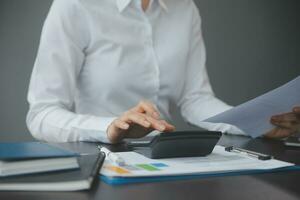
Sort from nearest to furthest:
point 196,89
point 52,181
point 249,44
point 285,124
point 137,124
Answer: point 52,181 → point 137,124 → point 285,124 → point 196,89 → point 249,44

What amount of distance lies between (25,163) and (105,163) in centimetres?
16

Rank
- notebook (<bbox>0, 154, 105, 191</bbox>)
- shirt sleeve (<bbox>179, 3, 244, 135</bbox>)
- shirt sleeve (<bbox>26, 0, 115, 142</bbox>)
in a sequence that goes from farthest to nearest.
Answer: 1. shirt sleeve (<bbox>179, 3, 244, 135</bbox>)
2. shirt sleeve (<bbox>26, 0, 115, 142</bbox>)
3. notebook (<bbox>0, 154, 105, 191</bbox>)

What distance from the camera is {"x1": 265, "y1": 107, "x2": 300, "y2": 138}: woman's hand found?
977mm

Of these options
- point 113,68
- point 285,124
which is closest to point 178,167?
point 285,124

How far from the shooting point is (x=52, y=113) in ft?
3.26

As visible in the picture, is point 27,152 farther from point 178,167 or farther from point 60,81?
point 60,81

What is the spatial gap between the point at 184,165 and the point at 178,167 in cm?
2

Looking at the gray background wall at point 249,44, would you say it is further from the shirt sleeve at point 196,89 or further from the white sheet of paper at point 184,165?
the white sheet of paper at point 184,165

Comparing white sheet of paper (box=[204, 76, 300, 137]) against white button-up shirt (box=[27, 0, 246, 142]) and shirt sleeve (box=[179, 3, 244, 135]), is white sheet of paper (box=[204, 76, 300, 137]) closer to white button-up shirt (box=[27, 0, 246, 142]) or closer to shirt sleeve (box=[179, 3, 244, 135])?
white button-up shirt (box=[27, 0, 246, 142])

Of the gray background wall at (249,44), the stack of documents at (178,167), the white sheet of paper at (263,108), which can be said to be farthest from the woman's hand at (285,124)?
the gray background wall at (249,44)

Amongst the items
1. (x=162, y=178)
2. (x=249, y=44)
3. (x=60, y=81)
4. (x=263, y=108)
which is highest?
(x=249, y=44)

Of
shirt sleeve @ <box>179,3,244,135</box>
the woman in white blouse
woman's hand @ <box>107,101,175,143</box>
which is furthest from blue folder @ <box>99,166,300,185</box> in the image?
shirt sleeve @ <box>179,3,244,135</box>

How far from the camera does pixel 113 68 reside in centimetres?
121

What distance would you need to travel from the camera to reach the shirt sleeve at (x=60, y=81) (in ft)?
3.15
